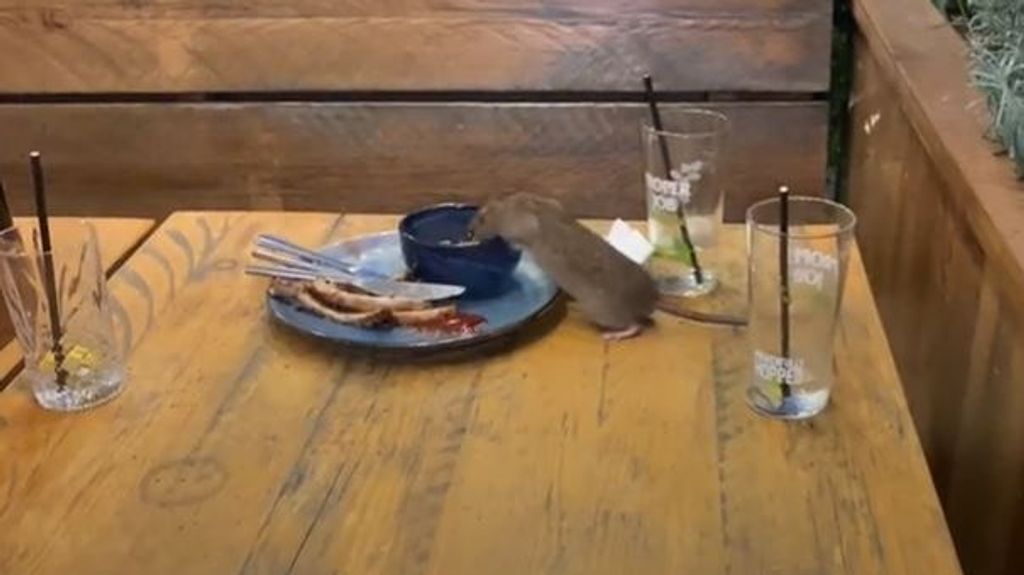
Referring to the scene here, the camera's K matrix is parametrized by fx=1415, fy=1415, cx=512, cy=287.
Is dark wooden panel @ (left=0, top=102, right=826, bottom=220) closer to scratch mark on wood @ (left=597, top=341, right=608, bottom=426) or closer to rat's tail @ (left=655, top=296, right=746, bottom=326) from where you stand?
rat's tail @ (left=655, top=296, right=746, bottom=326)

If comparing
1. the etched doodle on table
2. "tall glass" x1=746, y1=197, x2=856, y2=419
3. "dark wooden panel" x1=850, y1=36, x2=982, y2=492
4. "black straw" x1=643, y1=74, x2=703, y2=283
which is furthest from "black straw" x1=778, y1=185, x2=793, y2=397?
the etched doodle on table

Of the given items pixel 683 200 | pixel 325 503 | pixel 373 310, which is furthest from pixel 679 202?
pixel 325 503

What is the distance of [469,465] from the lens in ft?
3.93

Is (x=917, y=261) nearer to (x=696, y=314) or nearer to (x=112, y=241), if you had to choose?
(x=696, y=314)

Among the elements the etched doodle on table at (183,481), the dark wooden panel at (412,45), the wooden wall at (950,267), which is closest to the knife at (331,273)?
the etched doodle on table at (183,481)

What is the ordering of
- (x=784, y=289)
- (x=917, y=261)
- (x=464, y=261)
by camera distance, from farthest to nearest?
(x=917, y=261)
(x=464, y=261)
(x=784, y=289)

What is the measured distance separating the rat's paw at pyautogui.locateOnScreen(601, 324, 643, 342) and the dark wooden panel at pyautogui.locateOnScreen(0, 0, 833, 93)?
109 cm

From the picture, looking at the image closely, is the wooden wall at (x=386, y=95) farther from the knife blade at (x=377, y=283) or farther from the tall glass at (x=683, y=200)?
the knife blade at (x=377, y=283)

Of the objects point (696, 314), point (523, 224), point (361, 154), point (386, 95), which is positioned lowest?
point (361, 154)

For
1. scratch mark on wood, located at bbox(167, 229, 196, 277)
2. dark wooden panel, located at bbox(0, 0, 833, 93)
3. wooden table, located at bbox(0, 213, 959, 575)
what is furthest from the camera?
dark wooden panel, located at bbox(0, 0, 833, 93)

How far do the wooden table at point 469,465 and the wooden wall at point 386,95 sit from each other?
3.41ft

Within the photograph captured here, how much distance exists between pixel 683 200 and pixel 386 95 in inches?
43.0

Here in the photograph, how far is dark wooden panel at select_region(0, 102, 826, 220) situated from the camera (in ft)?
8.18

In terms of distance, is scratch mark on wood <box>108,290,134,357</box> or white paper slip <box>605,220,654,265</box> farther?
white paper slip <box>605,220,654,265</box>
